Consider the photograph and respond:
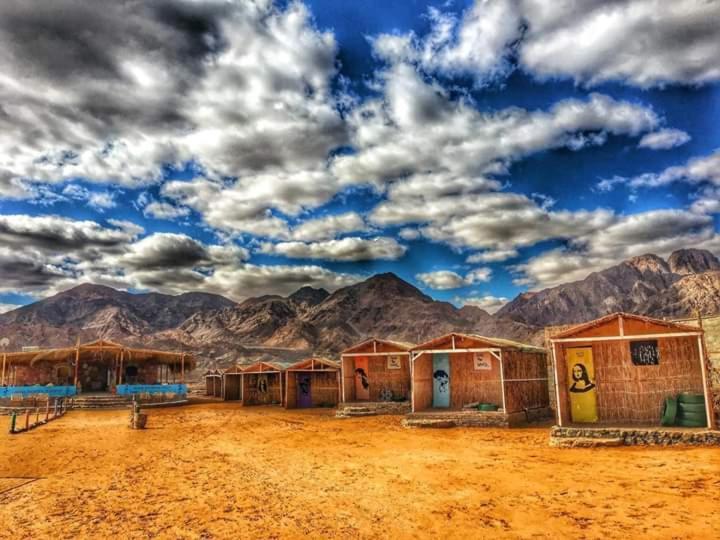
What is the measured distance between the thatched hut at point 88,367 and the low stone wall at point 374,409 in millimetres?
17530

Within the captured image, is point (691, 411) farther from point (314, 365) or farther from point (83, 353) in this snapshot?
point (83, 353)

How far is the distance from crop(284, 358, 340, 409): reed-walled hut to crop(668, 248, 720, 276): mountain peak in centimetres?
12460

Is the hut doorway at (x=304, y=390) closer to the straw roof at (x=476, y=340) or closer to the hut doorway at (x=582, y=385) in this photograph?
the straw roof at (x=476, y=340)

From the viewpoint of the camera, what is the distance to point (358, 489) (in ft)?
31.6

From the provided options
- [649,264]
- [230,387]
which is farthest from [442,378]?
[649,264]

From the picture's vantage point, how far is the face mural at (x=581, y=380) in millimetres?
16297

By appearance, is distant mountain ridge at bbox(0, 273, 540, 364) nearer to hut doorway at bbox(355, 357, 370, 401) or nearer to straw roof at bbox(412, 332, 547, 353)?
hut doorway at bbox(355, 357, 370, 401)

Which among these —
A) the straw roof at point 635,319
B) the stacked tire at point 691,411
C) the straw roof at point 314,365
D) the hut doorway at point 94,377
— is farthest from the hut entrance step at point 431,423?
the hut doorway at point 94,377

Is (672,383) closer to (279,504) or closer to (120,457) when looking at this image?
(279,504)

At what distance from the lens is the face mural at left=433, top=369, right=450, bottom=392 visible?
2247 centimetres

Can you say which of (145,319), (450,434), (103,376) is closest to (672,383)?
(450,434)

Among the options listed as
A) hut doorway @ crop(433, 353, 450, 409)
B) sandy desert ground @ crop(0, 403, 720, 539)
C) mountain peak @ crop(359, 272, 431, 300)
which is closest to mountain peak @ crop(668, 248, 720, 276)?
mountain peak @ crop(359, 272, 431, 300)

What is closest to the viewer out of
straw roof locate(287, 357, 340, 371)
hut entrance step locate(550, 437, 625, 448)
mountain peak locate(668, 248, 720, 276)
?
hut entrance step locate(550, 437, 625, 448)

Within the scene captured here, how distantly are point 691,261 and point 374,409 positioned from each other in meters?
133
